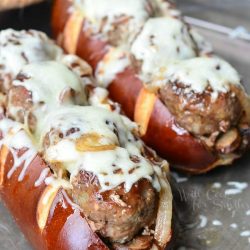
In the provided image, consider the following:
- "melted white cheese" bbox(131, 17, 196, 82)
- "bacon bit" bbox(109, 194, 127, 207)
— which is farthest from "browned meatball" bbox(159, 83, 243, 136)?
"bacon bit" bbox(109, 194, 127, 207)

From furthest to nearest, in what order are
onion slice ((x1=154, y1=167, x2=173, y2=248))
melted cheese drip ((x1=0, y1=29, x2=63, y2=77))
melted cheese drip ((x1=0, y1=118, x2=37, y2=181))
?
melted cheese drip ((x1=0, y1=29, x2=63, y2=77)) < melted cheese drip ((x1=0, y1=118, x2=37, y2=181)) < onion slice ((x1=154, y1=167, x2=173, y2=248))

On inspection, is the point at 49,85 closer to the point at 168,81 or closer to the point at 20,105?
the point at 20,105

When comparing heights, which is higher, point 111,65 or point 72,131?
point 72,131

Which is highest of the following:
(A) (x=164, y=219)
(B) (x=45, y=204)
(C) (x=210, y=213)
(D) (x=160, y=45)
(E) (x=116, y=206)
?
(D) (x=160, y=45)

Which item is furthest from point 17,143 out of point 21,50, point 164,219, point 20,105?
point 164,219

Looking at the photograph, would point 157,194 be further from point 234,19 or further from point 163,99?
point 234,19

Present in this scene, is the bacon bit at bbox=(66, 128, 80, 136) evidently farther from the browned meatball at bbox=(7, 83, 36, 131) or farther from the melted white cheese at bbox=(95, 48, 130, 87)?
the melted white cheese at bbox=(95, 48, 130, 87)

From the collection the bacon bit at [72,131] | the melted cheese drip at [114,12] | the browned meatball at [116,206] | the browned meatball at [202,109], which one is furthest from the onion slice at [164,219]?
the melted cheese drip at [114,12]
